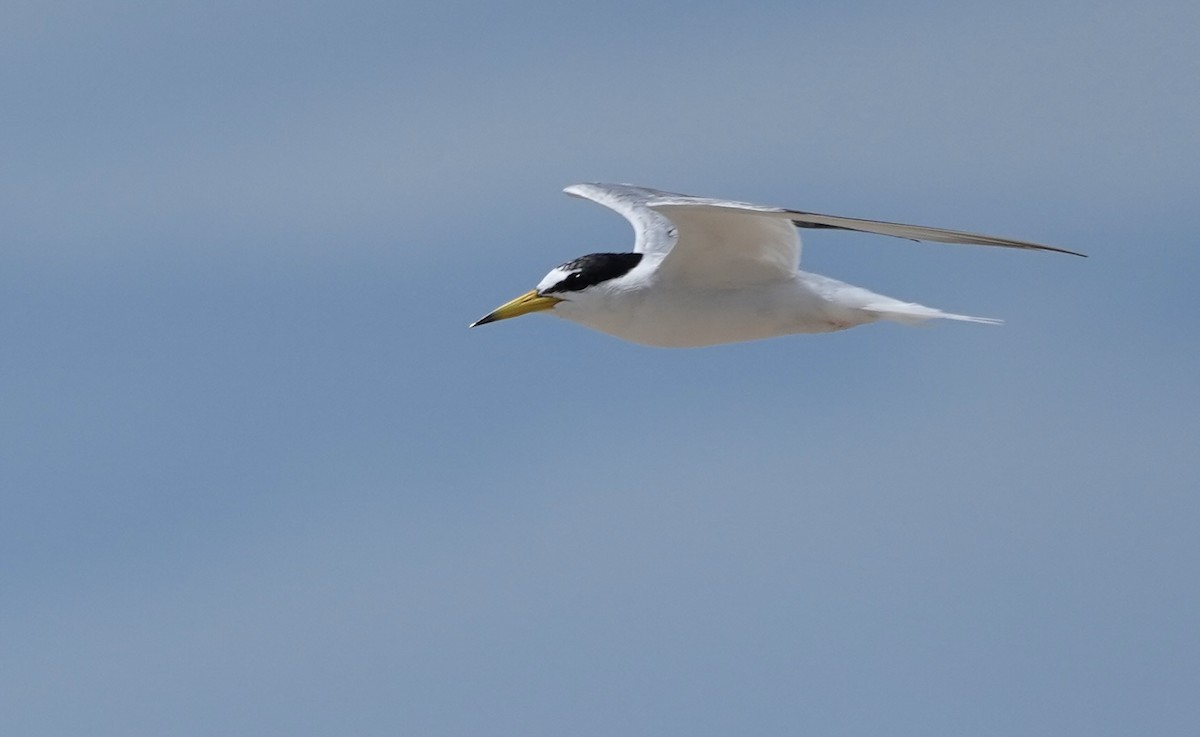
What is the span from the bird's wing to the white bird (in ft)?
3.93

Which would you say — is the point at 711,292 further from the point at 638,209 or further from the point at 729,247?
the point at 638,209

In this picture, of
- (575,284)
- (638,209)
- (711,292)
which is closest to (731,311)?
(711,292)

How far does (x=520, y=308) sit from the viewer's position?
17453 millimetres

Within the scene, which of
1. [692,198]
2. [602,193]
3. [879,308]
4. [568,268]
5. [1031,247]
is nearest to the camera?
[1031,247]

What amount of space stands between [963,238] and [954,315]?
2.22m

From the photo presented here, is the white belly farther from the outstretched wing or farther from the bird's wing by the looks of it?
the bird's wing

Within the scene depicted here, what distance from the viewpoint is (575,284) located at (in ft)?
56.1

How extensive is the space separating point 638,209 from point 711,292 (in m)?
2.94

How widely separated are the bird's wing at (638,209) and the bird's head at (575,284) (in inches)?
38.0

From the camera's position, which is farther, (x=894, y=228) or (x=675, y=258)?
(x=675, y=258)

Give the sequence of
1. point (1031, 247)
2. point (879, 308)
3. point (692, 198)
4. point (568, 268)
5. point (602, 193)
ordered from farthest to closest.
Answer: point (602, 193)
point (568, 268)
point (879, 308)
point (692, 198)
point (1031, 247)

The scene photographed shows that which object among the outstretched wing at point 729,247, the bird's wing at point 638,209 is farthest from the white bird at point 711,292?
the bird's wing at point 638,209

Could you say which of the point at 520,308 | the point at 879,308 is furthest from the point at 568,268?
the point at 879,308

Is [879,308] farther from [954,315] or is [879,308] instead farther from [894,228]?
[894,228]
